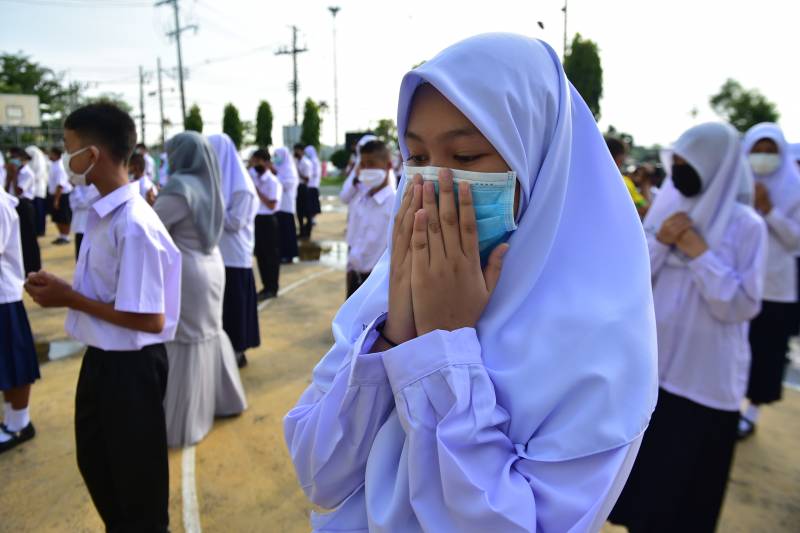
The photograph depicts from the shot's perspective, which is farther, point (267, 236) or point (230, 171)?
point (267, 236)

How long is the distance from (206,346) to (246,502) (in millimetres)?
1240

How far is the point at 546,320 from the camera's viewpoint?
39.9 inches

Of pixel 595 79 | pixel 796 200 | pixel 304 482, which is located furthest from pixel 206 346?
pixel 595 79

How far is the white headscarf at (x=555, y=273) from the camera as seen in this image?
95 centimetres

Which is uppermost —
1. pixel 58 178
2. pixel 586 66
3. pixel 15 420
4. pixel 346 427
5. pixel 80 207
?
pixel 586 66

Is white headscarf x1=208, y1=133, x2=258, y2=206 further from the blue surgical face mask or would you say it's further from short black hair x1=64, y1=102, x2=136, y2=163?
the blue surgical face mask

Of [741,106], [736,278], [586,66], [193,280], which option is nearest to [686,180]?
[736,278]

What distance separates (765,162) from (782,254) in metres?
0.74

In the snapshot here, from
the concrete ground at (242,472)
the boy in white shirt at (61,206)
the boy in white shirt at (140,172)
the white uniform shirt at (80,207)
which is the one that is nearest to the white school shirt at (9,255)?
the concrete ground at (242,472)

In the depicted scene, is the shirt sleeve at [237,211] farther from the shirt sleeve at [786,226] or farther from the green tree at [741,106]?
the green tree at [741,106]

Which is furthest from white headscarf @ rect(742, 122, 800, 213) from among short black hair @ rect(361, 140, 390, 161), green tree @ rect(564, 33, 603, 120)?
green tree @ rect(564, 33, 603, 120)

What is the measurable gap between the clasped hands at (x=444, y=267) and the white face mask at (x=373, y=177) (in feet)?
14.2

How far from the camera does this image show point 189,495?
3209 millimetres

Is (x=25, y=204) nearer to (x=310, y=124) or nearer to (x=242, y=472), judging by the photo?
(x=242, y=472)
